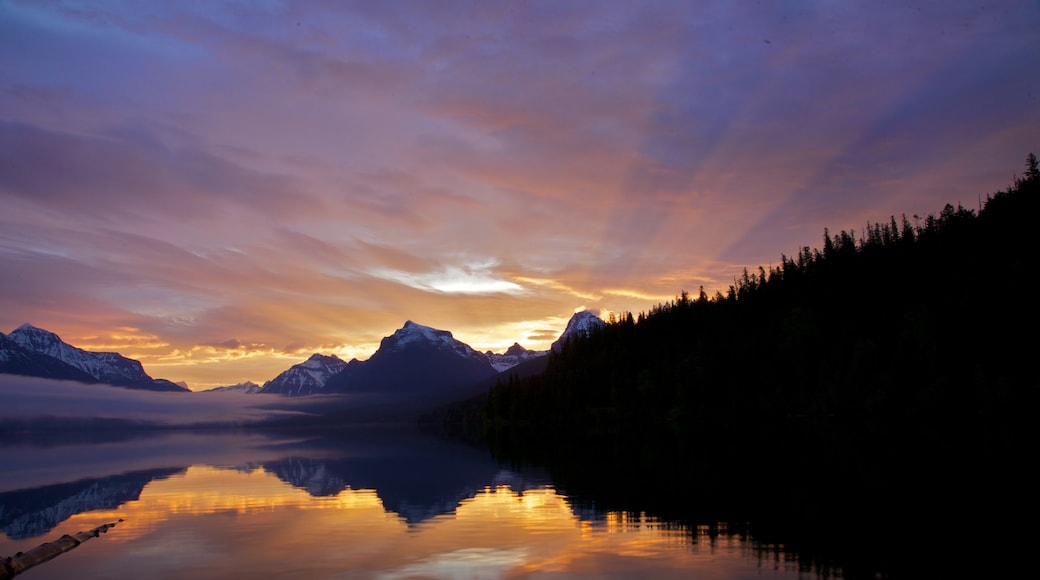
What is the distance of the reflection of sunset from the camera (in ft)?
96.0

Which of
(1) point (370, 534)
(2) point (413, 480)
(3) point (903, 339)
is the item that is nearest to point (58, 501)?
(2) point (413, 480)

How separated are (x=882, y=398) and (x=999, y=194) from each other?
7400 centimetres

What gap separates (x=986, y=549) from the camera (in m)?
26.8

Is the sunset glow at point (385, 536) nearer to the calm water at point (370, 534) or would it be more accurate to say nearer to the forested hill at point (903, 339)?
the calm water at point (370, 534)

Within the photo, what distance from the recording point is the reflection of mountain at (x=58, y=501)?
147ft

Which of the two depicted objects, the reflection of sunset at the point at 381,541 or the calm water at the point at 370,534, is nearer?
the calm water at the point at 370,534

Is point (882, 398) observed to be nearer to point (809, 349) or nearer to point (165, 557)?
point (809, 349)

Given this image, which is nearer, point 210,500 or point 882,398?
point 210,500

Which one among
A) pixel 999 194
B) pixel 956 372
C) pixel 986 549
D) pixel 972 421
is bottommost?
pixel 986 549

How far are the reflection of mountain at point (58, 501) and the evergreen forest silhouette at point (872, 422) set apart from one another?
113 feet

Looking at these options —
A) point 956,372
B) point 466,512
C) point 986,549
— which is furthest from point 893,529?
point 956,372

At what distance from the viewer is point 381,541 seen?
116ft

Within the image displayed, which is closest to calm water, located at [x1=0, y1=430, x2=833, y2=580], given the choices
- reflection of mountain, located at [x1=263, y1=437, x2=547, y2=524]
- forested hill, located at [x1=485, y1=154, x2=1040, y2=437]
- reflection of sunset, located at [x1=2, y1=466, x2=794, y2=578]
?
Answer: reflection of sunset, located at [x1=2, y1=466, x2=794, y2=578]

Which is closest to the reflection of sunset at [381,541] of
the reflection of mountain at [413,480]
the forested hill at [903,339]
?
the reflection of mountain at [413,480]
